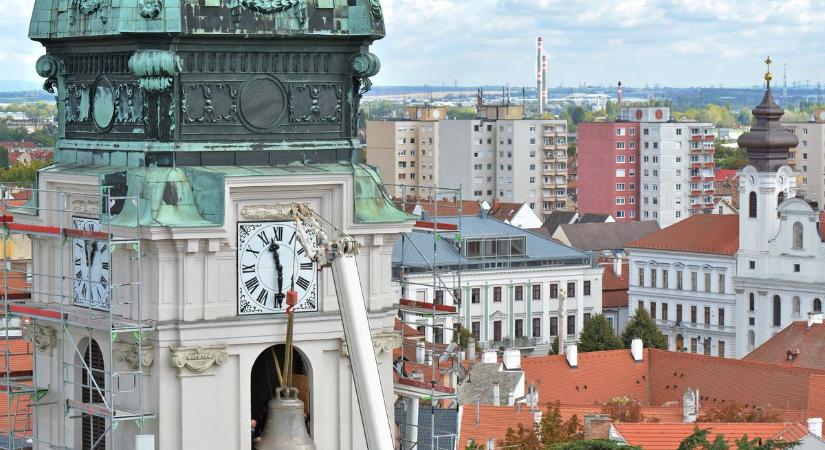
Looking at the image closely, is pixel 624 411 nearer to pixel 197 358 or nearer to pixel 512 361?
pixel 512 361

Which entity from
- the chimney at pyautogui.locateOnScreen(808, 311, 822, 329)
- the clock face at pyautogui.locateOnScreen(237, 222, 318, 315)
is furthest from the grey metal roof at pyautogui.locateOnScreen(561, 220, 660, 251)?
the clock face at pyautogui.locateOnScreen(237, 222, 318, 315)

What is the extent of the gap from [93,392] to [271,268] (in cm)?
275


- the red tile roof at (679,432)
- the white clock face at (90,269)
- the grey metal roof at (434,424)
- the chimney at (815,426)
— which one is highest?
the white clock face at (90,269)

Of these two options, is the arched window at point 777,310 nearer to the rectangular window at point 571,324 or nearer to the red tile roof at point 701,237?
the red tile roof at point 701,237

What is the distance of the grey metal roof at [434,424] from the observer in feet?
94.5

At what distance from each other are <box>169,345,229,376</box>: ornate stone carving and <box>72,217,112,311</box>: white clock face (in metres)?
1.15

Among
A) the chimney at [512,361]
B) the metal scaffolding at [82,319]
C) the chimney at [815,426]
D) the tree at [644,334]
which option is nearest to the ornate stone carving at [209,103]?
the metal scaffolding at [82,319]

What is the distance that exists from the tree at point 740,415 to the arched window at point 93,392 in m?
45.3

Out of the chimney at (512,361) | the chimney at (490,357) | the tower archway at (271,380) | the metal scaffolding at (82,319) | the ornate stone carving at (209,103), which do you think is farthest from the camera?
the chimney at (490,357)

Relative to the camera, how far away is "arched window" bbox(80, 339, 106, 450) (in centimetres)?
2592

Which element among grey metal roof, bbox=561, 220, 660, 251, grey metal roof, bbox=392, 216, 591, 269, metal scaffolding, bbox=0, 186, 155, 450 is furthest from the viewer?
grey metal roof, bbox=561, 220, 660, 251

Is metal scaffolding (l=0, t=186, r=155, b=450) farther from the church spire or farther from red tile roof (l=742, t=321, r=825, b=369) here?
the church spire

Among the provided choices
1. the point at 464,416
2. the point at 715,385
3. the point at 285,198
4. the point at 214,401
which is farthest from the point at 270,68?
the point at 715,385

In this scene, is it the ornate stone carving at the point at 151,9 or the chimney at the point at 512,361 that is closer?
the ornate stone carving at the point at 151,9
